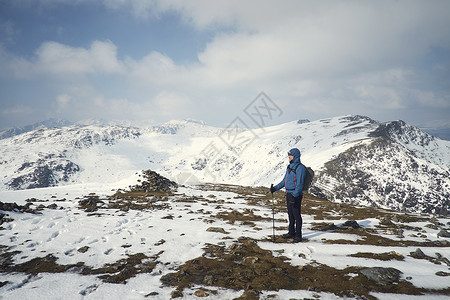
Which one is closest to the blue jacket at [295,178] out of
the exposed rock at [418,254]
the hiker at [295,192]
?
the hiker at [295,192]

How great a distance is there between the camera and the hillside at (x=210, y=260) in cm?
554

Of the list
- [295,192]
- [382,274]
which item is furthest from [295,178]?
[382,274]

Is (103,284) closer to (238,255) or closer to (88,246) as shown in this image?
(88,246)

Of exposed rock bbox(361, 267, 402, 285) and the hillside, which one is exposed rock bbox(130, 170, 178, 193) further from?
exposed rock bbox(361, 267, 402, 285)

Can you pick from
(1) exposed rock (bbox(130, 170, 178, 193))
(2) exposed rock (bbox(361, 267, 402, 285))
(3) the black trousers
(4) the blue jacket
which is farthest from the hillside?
(1) exposed rock (bbox(130, 170, 178, 193))

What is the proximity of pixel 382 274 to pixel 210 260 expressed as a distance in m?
5.45

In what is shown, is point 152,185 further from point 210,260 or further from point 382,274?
point 382,274

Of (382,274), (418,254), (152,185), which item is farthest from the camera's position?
(152,185)

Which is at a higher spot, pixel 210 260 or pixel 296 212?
pixel 296 212

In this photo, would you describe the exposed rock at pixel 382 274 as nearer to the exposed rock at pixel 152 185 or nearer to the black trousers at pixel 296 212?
the black trousers at pixel 296 212

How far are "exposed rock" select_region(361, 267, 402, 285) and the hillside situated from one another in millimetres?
28

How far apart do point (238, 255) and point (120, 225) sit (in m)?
8.13

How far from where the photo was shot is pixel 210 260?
7.53 meters

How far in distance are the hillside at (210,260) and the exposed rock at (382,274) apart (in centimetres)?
3
